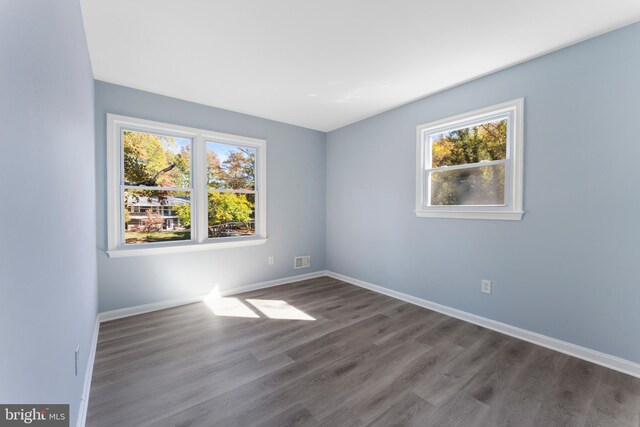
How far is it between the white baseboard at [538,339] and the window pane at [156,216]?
2988mm

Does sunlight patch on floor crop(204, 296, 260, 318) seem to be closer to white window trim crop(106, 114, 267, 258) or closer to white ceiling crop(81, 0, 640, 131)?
white window trim crop(106, 114, 267, 258)

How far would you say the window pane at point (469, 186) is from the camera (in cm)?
275

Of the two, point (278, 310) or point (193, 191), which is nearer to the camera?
point (278, 310)

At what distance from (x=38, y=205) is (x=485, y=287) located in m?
3.37

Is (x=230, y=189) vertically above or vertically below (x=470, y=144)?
below

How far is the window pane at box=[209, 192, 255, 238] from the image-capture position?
146 inches

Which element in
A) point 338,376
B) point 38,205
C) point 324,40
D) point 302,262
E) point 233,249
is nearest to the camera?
point 38,205

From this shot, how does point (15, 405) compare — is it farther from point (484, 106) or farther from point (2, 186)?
point (484, 106)

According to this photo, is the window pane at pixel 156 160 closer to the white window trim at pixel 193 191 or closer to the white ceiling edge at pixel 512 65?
the white window trim at pixel 193 191

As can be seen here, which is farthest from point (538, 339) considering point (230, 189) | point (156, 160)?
point (156, 160)

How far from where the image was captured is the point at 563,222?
2309 millimetres

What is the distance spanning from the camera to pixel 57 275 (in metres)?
1.17

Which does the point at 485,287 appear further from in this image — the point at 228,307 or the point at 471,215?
the point at 228,307

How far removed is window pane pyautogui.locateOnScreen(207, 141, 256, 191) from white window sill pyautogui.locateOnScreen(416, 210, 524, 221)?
8.11 ft
